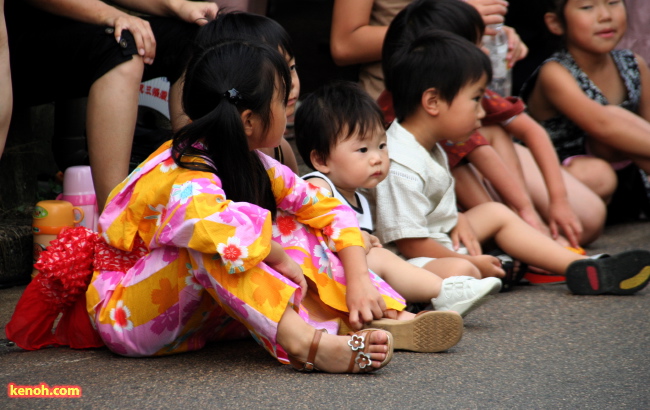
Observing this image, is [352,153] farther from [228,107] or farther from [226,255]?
[226,255]

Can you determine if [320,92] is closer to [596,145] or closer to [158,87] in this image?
[158,87]

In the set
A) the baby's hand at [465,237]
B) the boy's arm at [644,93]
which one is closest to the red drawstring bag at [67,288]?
the baby's hand at [465,237]

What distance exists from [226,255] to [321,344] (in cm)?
30

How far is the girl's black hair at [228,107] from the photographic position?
183 cm

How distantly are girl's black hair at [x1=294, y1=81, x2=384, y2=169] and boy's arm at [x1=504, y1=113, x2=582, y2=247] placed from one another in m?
1.10

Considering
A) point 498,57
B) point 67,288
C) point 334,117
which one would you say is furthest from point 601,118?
point 67,288

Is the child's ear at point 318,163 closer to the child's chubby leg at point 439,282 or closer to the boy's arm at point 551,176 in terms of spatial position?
the child's chubby leg at point 439,282

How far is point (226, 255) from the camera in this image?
1.67 meters

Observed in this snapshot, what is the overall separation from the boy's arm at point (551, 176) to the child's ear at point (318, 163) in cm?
117

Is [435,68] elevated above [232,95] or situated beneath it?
situated beneath

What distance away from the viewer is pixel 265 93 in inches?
74.2

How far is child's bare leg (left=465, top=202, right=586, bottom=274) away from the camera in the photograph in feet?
9.06

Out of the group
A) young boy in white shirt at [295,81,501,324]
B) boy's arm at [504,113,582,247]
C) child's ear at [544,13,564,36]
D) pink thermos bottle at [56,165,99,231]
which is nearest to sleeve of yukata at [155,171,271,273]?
young boy in white shirt at [295,81,501,324]

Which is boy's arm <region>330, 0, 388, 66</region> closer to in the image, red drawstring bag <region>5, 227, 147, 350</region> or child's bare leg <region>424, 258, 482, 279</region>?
child's bare leg <region>424, 258, 482, 279</region>
